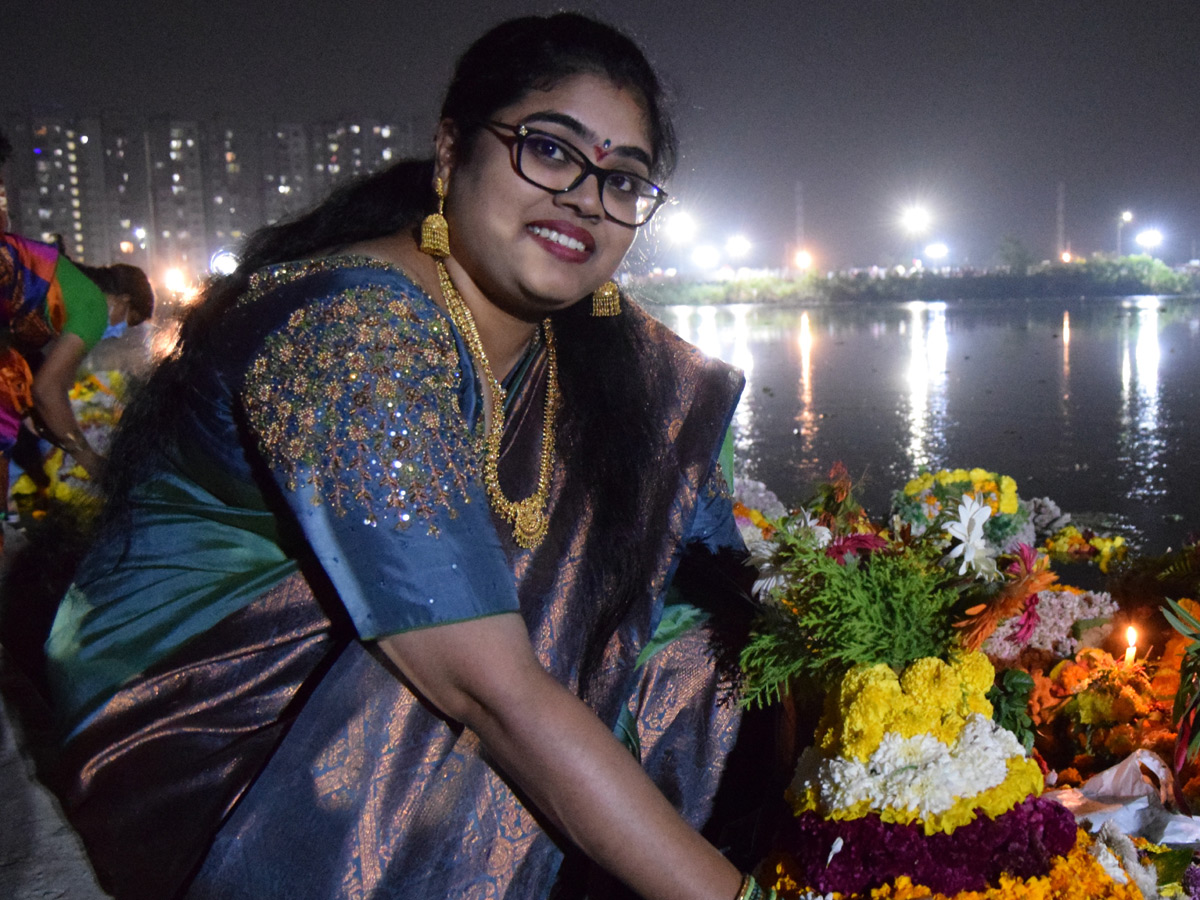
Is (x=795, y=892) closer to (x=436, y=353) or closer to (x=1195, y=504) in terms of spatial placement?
(x=436, y=353)

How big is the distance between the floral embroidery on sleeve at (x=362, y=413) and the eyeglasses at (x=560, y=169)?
14.4 inches

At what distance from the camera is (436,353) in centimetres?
157

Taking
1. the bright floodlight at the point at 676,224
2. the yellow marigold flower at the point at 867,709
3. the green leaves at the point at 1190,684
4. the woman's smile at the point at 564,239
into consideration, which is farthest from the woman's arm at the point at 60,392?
the green leaves at the point at 1190,684

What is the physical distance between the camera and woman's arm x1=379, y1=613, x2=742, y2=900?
1.44 meters

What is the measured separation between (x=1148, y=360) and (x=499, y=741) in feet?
43.9

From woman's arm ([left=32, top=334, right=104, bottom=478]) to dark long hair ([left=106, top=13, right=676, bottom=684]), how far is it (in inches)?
113

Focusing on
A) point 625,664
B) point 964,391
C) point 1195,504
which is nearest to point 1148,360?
point 964,391

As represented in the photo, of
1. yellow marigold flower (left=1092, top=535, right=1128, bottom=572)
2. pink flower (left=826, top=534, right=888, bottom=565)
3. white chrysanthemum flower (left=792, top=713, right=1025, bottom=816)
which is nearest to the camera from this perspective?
white chrysanthemum flower (left=792, top=713, right=1025, bottom=816)

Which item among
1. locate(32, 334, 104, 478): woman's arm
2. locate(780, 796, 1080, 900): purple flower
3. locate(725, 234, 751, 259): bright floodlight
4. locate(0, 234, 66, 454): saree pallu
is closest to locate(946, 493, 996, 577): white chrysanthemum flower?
locate(780, 796, 1080, 900): purple flower

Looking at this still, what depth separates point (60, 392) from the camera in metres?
4.51

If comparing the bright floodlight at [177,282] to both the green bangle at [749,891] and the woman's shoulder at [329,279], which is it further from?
the green bangle at [749,891]

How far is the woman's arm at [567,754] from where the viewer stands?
4.73 feet

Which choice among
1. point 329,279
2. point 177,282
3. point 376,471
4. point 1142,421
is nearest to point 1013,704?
point 376,471

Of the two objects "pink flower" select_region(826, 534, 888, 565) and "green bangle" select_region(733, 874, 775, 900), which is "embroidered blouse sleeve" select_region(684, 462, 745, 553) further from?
"green bangle" select_region(733, 874, 775, 900)
